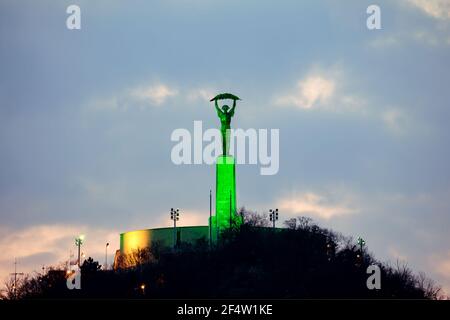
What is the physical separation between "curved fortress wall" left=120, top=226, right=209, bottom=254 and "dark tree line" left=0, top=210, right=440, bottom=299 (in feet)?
5.01

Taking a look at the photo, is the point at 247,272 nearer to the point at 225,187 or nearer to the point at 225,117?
the point at 225,187

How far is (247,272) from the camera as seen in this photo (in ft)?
316

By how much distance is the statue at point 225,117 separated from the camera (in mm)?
101500

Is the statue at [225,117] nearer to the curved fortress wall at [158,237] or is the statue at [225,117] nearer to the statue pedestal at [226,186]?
the statue pedestal at [226,186]

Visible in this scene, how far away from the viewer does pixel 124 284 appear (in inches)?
3617

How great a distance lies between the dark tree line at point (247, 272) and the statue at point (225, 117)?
10740mm

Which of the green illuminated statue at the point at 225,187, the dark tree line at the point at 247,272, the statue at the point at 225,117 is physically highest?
the statue at the point at 225,117

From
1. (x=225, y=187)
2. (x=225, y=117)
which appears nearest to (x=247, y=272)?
(x=225, y=187)

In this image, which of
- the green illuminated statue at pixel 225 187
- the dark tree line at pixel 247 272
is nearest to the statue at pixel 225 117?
the green illuminated statue at pixel 225 187

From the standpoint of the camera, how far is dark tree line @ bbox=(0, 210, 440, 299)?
9131cm

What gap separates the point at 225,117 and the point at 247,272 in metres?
20.6
